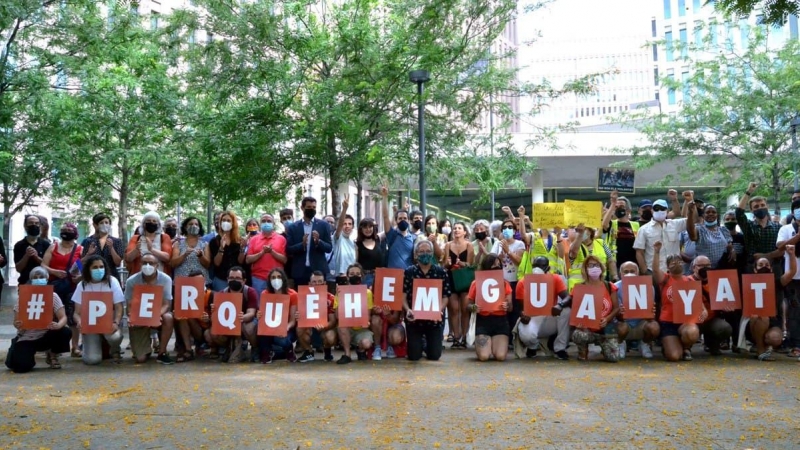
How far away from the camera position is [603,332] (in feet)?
40.7

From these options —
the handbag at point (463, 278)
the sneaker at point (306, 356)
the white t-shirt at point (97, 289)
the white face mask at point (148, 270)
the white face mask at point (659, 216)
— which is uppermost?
the white face mask at point (659, 216)

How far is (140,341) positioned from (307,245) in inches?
104

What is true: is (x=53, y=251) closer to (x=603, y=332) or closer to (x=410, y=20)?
(x=603, y=332)

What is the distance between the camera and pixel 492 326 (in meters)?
12.6

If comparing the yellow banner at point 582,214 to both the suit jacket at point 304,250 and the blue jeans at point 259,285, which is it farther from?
the blue jeans at point 259,285

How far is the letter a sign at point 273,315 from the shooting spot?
1234 centimetres

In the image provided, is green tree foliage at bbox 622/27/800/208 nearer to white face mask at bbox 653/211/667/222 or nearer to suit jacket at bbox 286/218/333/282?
white face mask at bbox 653/211/667/222

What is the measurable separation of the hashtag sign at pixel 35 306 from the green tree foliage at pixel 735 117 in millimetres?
23180

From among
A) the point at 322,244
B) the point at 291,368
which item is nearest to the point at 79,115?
the point at 322,244

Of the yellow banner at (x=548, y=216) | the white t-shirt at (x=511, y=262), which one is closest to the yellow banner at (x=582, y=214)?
the yellow banner at (x=548, y=216)

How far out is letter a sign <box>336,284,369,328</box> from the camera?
490 inches

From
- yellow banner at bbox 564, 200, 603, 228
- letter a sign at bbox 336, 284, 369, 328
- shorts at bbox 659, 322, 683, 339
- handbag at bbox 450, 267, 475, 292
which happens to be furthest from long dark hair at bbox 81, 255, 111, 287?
shorts at bbox 659, 322, 683, 339

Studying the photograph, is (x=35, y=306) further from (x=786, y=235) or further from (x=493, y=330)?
(x=786, y=235)

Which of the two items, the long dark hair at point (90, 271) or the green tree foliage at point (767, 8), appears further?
the long dark hair at point (90, 271)
